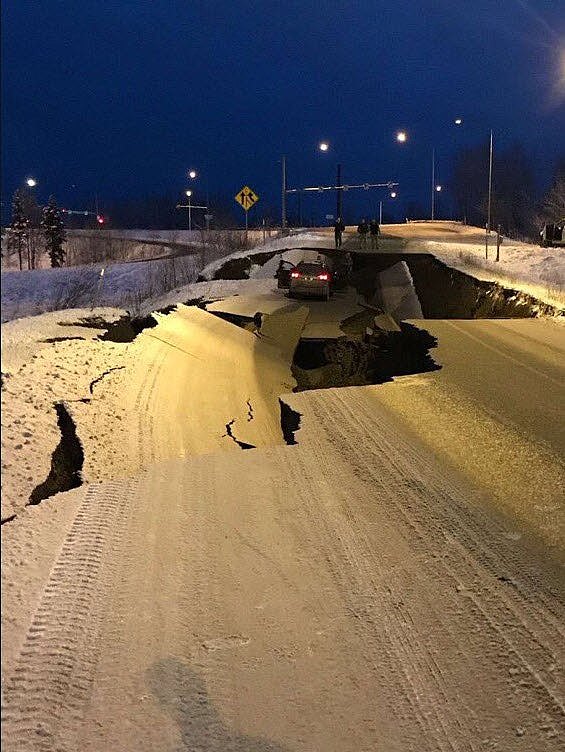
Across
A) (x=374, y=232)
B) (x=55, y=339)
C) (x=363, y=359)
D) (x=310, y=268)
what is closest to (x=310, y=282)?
(x=310, y=268)

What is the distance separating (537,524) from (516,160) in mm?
115821

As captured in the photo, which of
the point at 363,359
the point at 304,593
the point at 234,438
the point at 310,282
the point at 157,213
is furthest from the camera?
the point at 157,213

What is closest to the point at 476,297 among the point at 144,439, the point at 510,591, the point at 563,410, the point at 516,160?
the point at 563,410

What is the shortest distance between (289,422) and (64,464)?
10.9 ft

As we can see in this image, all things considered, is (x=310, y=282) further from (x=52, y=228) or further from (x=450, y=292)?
(x=52, y=228)

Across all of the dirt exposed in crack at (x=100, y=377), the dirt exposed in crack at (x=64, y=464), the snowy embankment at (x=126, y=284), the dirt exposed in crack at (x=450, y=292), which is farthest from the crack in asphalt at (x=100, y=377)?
the dirt exposed in crack at (x=450, y=292)

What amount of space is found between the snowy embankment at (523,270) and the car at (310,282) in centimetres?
619

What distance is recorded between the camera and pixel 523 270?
29312mm

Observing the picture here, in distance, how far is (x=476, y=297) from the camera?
80.2ft

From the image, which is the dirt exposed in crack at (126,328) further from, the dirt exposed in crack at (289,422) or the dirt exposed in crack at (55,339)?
the dirt exposed in crack at (289,422)

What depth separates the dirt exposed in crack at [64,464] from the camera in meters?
5.48

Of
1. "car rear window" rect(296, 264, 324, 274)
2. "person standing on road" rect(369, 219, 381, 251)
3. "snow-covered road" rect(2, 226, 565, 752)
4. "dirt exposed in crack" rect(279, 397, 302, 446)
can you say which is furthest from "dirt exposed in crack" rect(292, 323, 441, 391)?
"person standing on road" rect(369, 219, 381, 251)

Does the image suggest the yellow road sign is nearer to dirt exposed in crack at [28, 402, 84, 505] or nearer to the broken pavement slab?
the broken pavement slab

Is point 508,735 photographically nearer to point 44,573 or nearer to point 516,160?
point 44,573
